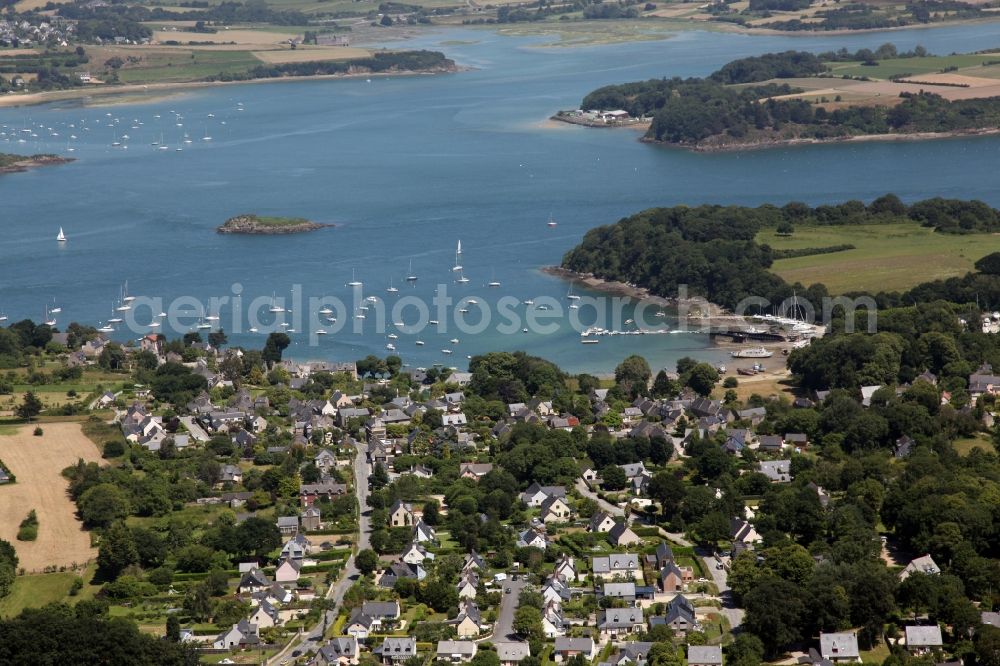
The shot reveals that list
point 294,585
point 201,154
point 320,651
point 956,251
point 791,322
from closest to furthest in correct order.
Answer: point 320,651, point 294,585, point 791,322, point 956,251, point 201,154

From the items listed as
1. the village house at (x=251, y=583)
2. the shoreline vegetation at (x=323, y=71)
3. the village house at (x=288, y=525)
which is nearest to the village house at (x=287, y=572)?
the village house at (x=251, y=583)

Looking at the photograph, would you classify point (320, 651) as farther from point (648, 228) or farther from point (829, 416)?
point (648, 228)

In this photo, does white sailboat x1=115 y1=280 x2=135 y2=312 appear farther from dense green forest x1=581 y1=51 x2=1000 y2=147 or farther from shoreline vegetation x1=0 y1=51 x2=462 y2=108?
shoreline vegetation x1=0 y1=51 x2=462 y2=108

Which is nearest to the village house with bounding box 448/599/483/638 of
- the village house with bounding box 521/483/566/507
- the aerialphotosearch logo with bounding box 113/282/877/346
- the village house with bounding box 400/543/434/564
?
the village house with bounding box 400/543/434/564

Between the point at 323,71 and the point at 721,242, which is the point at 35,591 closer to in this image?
the point at 721,242

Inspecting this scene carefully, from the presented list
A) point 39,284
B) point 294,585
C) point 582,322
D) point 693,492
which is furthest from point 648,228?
point 294,585
